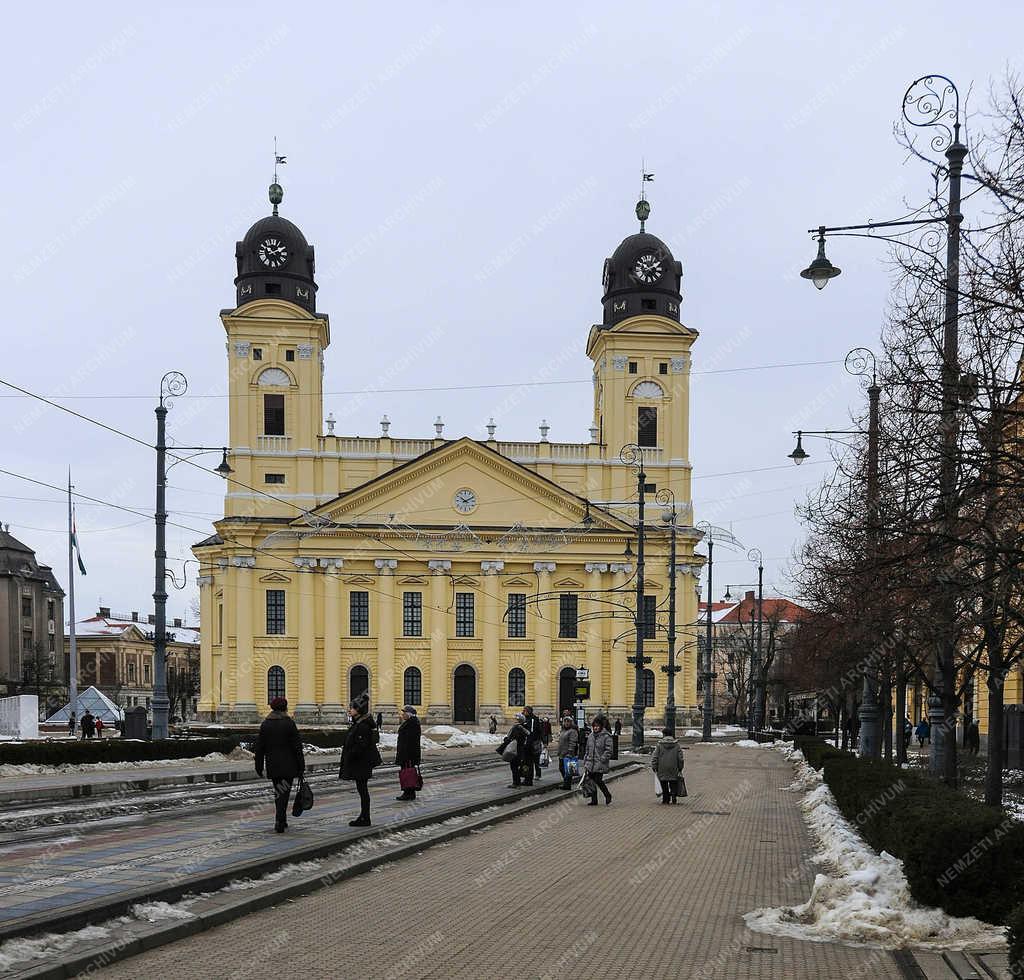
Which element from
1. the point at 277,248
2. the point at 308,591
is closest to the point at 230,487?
the point at 308,591

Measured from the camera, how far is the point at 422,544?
81812 millimetres

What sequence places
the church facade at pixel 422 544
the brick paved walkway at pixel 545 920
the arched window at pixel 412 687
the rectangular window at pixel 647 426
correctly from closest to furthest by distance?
the brick paved walkway at pixel 545 920 < the church facade at pixel 422 544 < the arched window at pixel 412 687 < the rectangular window at pixel 647 426

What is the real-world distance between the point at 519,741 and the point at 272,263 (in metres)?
60.8

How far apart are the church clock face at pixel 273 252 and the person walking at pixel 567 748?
192ft

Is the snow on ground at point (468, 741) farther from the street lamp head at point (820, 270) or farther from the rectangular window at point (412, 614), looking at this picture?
the street lamp head at point (820, 270)

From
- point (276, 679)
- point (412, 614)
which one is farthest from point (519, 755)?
point (412, 614)

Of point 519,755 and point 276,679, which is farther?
point 276,679

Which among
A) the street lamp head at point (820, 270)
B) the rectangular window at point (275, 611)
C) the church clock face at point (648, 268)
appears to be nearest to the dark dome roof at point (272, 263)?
the rectangular window at point (275, 611)

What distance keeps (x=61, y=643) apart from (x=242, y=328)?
56007 mm

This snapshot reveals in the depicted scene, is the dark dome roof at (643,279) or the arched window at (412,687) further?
the dark dome roof at (643,279)

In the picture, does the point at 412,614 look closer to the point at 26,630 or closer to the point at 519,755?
the point at 26,630

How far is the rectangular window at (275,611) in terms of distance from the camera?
81.6 metres

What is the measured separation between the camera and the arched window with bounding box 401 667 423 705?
269ft

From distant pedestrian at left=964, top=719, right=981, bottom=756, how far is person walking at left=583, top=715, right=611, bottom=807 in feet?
81.2
